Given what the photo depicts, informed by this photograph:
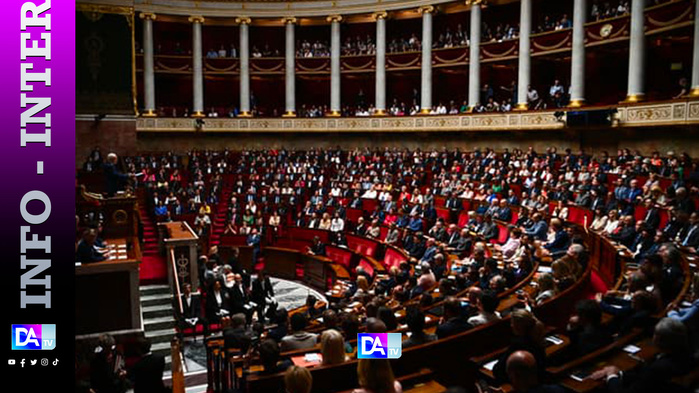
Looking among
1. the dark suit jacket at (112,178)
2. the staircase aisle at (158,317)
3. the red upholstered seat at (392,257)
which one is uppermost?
the dark suit jacket at (112,178)

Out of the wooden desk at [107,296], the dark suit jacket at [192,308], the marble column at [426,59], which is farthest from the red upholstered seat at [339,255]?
the marble column at [426,59]

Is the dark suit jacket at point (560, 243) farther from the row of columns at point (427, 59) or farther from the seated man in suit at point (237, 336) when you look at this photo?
the row of columns at point (427, 59)

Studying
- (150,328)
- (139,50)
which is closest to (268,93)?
(139,50)

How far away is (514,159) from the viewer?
20641mm

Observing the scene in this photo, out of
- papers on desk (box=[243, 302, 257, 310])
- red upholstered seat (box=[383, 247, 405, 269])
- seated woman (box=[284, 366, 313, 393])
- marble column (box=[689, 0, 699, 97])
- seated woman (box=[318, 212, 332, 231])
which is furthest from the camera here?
seated woman (box=[318, 212, 332, 231])

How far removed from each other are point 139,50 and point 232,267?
20.8 m

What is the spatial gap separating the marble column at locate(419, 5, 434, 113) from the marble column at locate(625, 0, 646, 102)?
963 centimetres

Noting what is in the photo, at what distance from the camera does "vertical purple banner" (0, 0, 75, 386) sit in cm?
453

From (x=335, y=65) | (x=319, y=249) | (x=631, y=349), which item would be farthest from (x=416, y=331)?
(x=335, y=65)

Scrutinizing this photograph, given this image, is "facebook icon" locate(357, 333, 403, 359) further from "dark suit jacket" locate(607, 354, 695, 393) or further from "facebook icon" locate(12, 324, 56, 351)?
"facebook icon" locate(12, 324, 56, 351)

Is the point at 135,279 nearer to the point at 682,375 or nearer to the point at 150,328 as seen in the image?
the point at 150,328

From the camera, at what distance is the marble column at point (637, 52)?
1994 centimetres

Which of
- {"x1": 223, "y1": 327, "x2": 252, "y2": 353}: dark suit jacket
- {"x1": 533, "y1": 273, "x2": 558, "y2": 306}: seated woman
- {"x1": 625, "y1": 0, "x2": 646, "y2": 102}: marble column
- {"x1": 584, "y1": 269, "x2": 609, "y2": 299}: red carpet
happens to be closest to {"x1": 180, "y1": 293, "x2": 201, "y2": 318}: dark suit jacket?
{"x1": 223, "y1": 327, "x2": 252, "y2": 353}: dark suit jacket

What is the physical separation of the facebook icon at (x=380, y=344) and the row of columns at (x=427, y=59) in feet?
54.3
